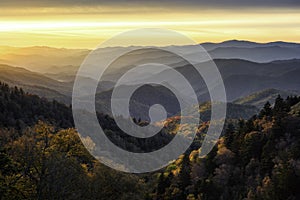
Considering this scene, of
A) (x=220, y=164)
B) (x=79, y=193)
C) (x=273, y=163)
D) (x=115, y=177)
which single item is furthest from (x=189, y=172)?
(x=79, y=193)

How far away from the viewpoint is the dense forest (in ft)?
119

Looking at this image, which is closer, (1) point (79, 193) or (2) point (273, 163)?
(1) point (79, 193)

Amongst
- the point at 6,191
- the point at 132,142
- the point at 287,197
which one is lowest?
the point at 132,142

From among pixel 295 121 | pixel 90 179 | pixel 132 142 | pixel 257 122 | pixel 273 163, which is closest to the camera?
pixel 90 179

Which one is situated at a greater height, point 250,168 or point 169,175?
point 250,168

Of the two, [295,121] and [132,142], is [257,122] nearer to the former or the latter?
[295,121]

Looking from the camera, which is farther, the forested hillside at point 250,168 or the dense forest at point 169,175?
the forested hillside at point 250,168

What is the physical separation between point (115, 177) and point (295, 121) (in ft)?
126

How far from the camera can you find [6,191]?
32.4 metres

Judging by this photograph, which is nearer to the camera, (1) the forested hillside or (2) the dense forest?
(2) the dense forest

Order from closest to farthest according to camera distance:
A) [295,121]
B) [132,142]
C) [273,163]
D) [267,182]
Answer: [267,182], [273,163], [295,121], [132,142]

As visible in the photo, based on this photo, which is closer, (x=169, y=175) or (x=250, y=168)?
(x=250, y=168)

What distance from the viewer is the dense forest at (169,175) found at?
36.3 meters

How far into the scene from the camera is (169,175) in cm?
7444
